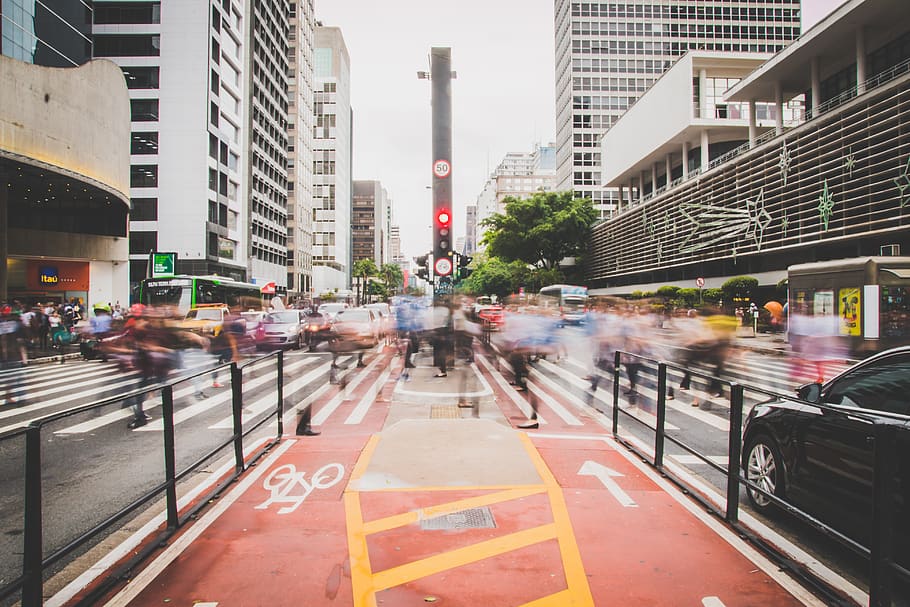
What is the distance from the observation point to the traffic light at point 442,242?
1680 cm

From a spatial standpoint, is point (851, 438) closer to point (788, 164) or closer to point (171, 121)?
point (788, 164)

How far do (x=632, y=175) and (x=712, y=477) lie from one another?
182ft

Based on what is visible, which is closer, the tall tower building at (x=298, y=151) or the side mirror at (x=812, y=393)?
the side mirror at (x=812, y=393)

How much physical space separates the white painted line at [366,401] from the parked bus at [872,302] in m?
12.9

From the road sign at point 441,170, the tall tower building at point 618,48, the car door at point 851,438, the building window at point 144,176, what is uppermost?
the tall tower building at point 618,48

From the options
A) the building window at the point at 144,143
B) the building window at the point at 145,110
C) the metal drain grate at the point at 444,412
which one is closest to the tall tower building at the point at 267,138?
the building window at the point at 145,110

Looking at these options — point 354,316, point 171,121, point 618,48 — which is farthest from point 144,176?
point 618,48

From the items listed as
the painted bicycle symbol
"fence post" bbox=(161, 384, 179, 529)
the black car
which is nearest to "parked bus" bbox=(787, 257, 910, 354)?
the black car

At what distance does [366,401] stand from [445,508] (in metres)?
6.20

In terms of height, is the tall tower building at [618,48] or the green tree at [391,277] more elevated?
the tall tower building at [618,48]

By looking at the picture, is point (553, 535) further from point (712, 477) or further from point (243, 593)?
point (712, 477)

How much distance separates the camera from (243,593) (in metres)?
3.54

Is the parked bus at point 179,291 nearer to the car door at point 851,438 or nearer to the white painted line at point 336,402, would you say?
the white painted line at point 336,402

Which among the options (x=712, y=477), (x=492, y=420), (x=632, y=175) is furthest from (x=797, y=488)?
(x=632, y=175)
